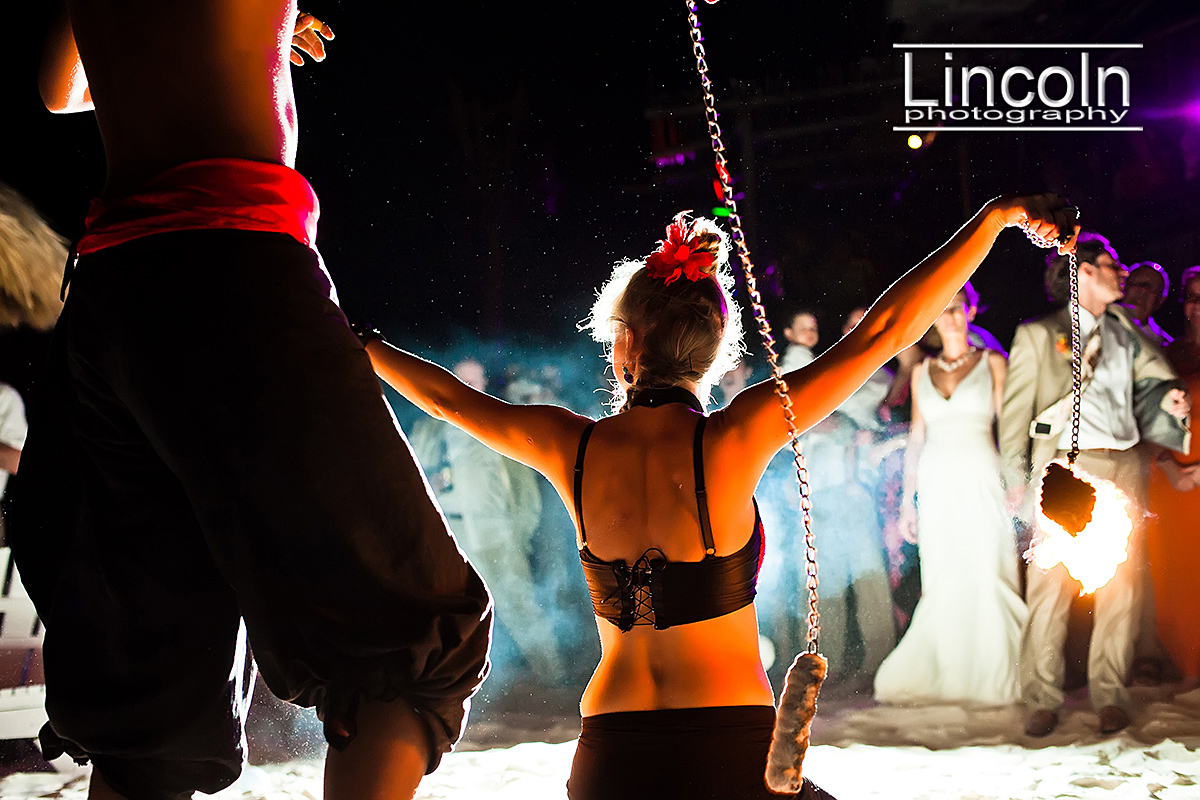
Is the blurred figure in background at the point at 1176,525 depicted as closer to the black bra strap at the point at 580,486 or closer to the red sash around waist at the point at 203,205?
the black bra strap at the point at 580,486

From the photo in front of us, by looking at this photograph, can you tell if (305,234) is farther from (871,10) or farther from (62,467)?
(871,10)

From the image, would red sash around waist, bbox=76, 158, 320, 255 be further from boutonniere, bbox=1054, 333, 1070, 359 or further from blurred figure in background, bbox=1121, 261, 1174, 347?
blurred figure in background, bbox=1121, 261, 1174, 347

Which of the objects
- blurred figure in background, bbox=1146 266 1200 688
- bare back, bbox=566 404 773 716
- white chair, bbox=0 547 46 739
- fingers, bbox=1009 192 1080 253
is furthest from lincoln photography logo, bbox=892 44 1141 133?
white chair, bbox=0 547 46 739

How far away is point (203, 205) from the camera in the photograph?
3.27 ft

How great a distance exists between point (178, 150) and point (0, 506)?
388 centimetres

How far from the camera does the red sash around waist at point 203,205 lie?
995 millimetres

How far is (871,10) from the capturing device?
5047 millimetres

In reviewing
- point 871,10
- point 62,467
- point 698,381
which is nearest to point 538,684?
point 698,381

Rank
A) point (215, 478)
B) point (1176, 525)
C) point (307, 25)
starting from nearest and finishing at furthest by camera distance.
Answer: point (215, 478), point (307, 25), point (1176, 525)

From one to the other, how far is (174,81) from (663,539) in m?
1.09

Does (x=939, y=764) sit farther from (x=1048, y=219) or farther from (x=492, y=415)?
(x=492, y=415)

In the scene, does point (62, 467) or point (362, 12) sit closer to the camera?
point (62, 467)

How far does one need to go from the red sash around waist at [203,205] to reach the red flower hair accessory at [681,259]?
1010 millimetres

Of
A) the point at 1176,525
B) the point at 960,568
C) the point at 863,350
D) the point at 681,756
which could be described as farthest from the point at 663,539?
the point at 1176,525
